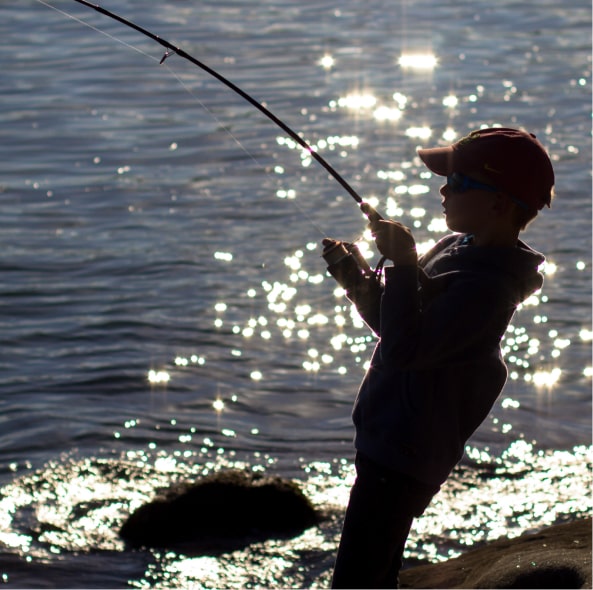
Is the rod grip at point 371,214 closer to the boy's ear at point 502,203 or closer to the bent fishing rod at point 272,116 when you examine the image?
the bent fishing rod at point 272,116

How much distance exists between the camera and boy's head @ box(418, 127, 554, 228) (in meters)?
3.22

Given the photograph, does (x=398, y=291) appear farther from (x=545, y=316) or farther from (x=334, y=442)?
(x=545, y=316)

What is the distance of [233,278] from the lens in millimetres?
9297

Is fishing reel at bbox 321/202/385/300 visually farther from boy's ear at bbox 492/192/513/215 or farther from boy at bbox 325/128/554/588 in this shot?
boy's ear at bbox 492/192/513/215

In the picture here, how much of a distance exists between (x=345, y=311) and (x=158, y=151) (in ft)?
12.1

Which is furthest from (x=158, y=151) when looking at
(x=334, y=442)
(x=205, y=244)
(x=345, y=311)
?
(x=334, y=442)

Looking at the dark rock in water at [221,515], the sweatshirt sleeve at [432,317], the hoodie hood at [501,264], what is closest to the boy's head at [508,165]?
the hoodie hood at [501,264]

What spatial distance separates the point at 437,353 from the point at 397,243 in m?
0.28

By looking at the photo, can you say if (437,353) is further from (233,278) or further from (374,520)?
(233,278)

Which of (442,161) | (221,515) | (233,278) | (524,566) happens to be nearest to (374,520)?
(442,161)

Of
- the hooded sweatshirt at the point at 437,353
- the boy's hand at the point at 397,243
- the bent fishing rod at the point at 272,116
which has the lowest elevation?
the hooded sweatshirt at the point at 437,353

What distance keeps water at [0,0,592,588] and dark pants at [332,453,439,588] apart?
2.29m

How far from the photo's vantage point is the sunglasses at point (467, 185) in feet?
10.6

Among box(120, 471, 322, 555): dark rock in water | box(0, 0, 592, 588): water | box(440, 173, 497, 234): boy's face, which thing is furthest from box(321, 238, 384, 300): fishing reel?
box(120, 471, 322, 555): dark rock in water
